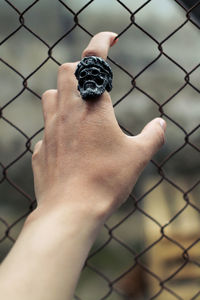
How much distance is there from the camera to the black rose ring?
30.6 inches

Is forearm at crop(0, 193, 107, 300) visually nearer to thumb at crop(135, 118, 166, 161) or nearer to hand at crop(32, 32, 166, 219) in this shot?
hand at crop(32, 32, 166, 219)

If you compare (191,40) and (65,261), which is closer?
(65,261)

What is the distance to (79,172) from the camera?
725 millimetres

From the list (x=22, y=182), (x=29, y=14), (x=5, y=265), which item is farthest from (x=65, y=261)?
(x=22, y=182)

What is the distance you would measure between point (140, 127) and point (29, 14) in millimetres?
1121

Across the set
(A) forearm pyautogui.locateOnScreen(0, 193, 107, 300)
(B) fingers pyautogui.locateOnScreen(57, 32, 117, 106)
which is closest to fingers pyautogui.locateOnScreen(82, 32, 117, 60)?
(B) fingers pyautogui.locateOnScreen(57, 32, 117, 106)

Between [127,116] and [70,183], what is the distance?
253 centimetres

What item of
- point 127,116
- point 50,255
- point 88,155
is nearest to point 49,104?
point 88,155

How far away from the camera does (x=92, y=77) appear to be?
0.79m

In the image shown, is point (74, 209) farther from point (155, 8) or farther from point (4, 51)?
point (155, 8)

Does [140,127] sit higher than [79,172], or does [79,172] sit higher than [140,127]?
[140,127]

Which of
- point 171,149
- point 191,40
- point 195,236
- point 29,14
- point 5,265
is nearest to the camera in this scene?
point 5,265

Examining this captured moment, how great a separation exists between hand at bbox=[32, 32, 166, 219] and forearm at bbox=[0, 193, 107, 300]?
26 mm

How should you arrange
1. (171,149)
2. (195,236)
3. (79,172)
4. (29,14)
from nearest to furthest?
(79,172) < (29,14) < (195,236) < (171,149)
